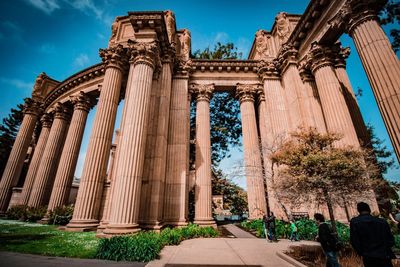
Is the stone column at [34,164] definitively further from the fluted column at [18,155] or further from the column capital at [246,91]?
the column capital at [246,91]

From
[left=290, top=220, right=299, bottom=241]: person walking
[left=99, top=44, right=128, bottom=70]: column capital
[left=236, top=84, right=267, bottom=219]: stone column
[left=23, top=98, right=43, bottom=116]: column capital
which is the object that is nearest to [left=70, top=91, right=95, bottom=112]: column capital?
[left=99, top=44, right=128, bottom=70]: column capital

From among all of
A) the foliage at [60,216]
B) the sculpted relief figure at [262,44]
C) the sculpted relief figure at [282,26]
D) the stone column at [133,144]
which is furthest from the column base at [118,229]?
the sculpted relief figure at [282,26]

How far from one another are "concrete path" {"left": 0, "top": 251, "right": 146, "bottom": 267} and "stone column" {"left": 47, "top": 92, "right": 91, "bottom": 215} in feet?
38.8

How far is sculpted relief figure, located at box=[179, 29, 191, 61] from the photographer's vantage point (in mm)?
18859

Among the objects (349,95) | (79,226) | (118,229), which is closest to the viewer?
(118,229)

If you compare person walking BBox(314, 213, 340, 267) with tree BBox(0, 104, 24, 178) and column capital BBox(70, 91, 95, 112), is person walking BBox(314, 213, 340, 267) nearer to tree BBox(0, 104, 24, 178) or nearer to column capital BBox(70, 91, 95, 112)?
column capital BBox(70, 91, 95, 112)

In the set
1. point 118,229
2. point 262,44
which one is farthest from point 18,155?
point 262,44

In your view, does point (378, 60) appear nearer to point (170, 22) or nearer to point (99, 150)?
point (170, 22)

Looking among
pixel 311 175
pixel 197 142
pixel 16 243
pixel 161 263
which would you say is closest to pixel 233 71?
pixel 197 142

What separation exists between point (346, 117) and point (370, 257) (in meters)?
11.6

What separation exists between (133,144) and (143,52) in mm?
6390

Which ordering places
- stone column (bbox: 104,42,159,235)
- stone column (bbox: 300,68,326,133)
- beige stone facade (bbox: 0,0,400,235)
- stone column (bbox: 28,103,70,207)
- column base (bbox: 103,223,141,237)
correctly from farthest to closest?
stone column (bbox: 28,103,70,207)
stone column (bbox: 300,68,326,133)
beige stone facade (bbox: 0,0,400,235)
stone column (bbox: 104,42,159,235)
column base (bbox: 103,223,141,237)

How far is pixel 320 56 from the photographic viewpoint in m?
14.5

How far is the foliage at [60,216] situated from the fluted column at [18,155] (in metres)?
10.7
